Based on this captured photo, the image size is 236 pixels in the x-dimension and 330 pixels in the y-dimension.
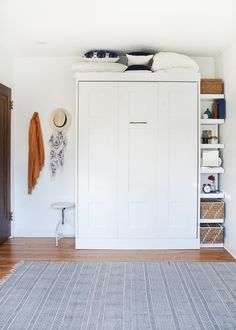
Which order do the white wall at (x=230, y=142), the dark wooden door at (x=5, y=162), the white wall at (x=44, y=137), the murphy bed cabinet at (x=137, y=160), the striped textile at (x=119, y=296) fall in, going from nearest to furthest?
the striped textile at (x=119, y=296) < the white wall at (x=230, y=142) < the murphy bed cabinet at (x=137, y=160) < the dark wooden door at (x=5, y=162) < the white wall at (x=44, y=137)

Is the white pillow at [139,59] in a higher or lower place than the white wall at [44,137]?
higher

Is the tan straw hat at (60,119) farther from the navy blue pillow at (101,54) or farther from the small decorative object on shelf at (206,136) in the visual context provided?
the small decorative object on shelf at (206,136)

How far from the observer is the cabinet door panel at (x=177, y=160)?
4.39m

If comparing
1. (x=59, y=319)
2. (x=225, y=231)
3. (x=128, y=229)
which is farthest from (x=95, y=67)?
(x=59, y=319)

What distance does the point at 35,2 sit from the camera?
321 centimetres

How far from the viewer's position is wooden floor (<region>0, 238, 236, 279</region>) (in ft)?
13.3

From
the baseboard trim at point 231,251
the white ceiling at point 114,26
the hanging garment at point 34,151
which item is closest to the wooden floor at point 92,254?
the baseboard trim at point 231,251

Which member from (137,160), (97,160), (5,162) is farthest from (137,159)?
(5,162)

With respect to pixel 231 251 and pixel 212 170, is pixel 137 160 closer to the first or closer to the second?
pixel 212 170

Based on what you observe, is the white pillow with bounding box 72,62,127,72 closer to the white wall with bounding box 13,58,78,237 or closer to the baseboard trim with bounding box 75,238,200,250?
the white wall with bounding box 13,58,78,237

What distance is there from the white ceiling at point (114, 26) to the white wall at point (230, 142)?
0.25 meters

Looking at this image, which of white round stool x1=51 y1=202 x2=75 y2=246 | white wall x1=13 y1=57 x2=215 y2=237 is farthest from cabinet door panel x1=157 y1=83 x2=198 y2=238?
white round stool x1=51 y1=202 x2=75 y2=246

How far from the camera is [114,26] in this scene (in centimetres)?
379

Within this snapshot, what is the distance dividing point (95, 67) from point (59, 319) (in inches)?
118
